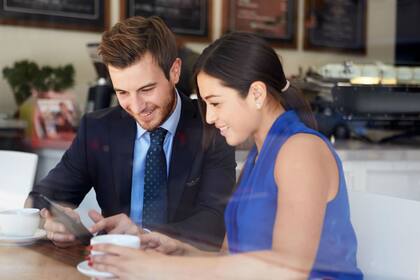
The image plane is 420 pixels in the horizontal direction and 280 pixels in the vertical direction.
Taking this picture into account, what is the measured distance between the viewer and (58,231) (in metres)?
0.93

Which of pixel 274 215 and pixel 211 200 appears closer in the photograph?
pixel 274 215

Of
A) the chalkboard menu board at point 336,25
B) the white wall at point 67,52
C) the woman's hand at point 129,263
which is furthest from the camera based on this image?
the chalkboard menu board at point 336,25

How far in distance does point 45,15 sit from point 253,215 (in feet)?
4.91

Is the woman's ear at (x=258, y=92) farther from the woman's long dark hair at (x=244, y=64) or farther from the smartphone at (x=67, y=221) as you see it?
the smartphone at (x=67, y=221)

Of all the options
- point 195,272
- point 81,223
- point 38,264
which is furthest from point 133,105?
point 195,272

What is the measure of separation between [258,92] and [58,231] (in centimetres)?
36

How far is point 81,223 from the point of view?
926 millimetres

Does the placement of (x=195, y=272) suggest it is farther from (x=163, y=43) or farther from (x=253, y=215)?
(x=163, y=43)

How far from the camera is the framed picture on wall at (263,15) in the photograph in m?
2.26

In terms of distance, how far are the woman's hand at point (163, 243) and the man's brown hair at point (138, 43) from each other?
31 cm

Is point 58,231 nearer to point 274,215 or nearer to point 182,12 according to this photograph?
point 274,215

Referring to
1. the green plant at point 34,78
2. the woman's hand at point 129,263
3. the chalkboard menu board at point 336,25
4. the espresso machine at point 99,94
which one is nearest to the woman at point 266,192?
the woman's hand at point 129,263

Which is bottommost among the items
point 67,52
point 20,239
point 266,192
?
point 20,239

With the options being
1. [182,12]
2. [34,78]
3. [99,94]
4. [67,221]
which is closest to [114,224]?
[67,221]
